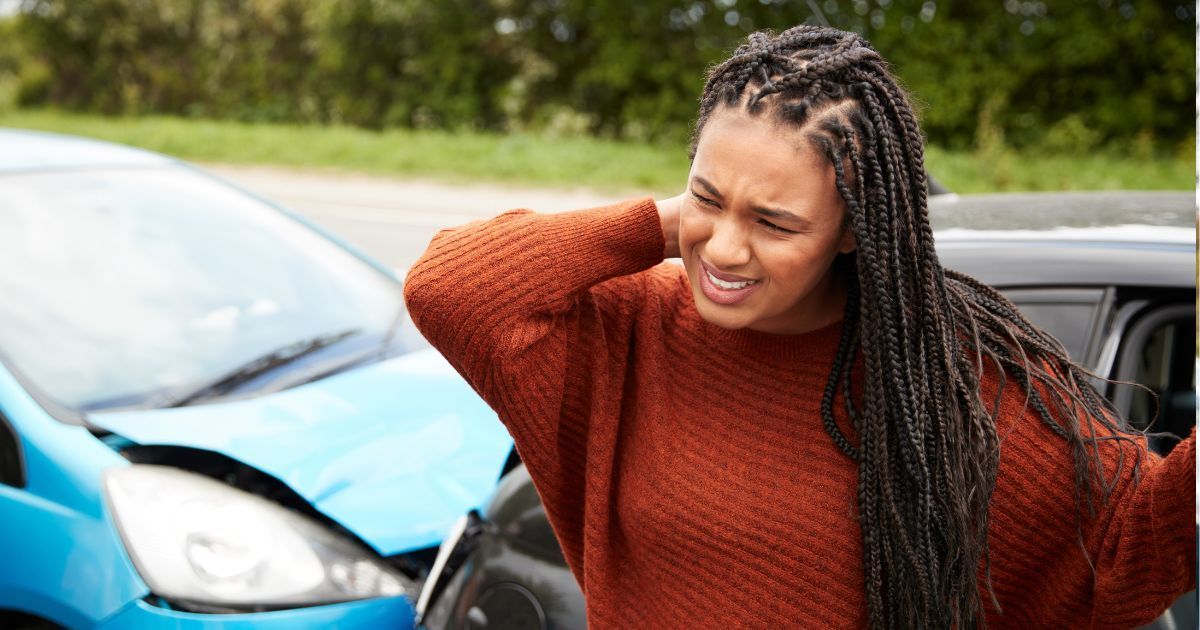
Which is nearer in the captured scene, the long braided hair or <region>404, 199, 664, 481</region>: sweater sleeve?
the long braided hair

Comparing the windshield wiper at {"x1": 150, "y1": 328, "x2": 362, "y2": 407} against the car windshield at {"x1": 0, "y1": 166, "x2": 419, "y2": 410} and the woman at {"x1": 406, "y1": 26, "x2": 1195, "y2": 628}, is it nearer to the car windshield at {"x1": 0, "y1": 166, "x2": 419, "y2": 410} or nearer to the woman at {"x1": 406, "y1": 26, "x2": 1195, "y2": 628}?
the car windshield at {"x1": 0, "y1": 166, "x2": 419, "y2": 410}

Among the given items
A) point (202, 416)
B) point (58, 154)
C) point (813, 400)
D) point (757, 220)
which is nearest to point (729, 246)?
point (757, 220)

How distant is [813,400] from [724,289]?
207mm

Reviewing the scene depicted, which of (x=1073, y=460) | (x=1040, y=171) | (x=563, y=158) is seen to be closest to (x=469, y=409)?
(x=1073, y=460)

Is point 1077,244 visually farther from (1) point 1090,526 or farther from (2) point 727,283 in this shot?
(2) point 727,283

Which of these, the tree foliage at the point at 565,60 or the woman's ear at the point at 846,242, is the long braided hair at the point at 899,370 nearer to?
the woman's ear at the point at 846,242

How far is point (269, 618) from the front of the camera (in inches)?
82.0

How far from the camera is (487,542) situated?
84.0 inches

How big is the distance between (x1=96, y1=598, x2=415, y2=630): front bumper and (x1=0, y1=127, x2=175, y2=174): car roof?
155cm

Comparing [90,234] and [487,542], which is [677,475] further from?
[90,234]

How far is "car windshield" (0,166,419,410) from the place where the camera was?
2.63m

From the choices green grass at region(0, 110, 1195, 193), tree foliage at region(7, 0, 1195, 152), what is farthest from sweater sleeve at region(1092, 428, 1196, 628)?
green grass at region(0, 110, 1195, 193)

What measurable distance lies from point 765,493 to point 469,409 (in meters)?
1.39

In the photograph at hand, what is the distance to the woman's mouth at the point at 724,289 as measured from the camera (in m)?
1.44
